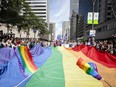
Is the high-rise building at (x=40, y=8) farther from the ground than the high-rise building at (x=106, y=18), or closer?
farther from the ground

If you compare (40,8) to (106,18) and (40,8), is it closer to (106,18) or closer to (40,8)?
(40,8)

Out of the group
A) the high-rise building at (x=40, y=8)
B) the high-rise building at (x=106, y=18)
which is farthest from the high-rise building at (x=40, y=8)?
the high-rise building at (x=106, y=18)

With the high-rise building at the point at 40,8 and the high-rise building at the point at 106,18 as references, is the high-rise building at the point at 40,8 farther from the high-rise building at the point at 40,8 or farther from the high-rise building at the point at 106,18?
the high-rise building at the point at 106,18

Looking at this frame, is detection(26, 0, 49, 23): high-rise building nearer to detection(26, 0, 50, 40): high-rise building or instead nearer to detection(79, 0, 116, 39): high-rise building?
detection(26, 0, 50, 40): high-rise building

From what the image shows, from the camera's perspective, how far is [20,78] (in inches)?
393

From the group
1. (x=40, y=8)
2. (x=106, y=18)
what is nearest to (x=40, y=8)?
(x=40, y=8)

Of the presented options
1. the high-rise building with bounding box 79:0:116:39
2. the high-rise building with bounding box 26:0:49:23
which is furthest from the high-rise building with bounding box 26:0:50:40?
the high-rise building with bounding box 79:0:116:39

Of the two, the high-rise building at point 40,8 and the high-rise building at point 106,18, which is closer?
the high-rise building at point 106,18

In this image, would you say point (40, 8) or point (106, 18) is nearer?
point (106, 18)

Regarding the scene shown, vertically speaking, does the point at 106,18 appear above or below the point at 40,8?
below

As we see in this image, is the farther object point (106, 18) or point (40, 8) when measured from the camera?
point (40, 8)

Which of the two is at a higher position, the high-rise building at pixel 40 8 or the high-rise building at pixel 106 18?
the high-rise building at pixel 40 8

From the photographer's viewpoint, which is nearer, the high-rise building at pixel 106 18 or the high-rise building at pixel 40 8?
the high-rise building at pixel 106 18

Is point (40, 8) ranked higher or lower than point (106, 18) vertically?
higher
